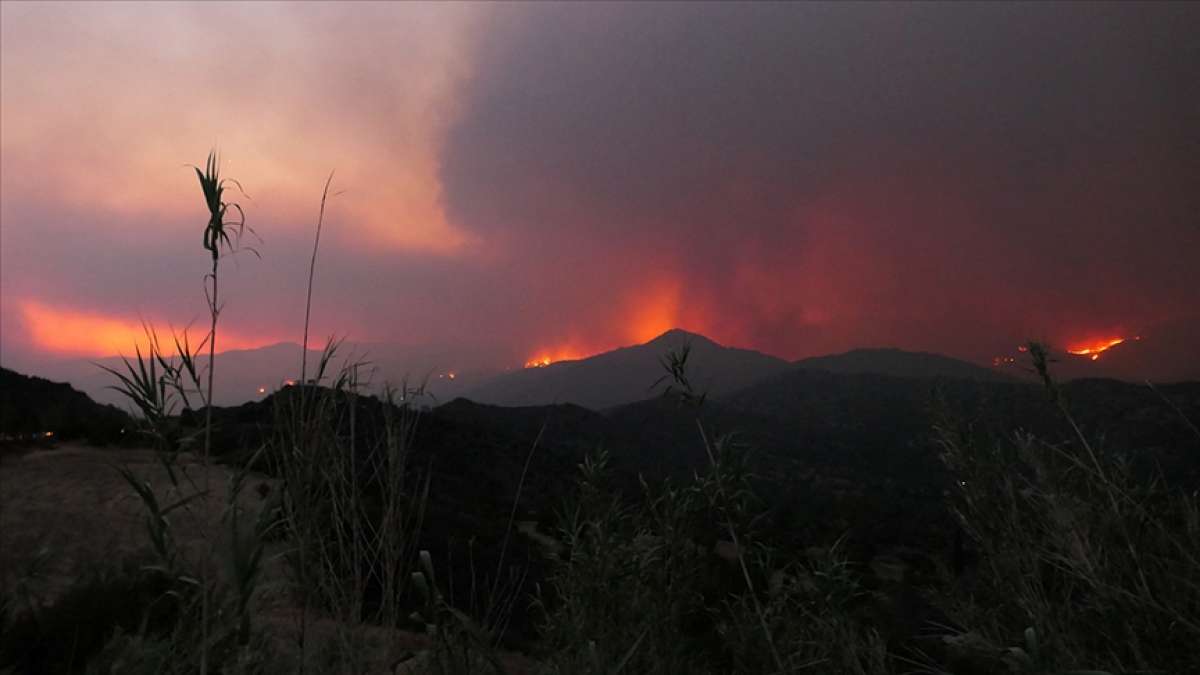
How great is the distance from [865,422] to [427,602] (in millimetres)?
80362

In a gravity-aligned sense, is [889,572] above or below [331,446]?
below

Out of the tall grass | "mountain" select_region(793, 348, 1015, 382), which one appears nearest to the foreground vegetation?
the tall grass

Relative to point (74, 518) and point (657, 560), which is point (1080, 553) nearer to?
point (657, 560)

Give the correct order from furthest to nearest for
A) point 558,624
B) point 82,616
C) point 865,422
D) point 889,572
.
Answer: point 865,422 → point 889,572 → point 82,616 → point 558,624

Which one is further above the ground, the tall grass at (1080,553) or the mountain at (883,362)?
the mountain at (883,362)

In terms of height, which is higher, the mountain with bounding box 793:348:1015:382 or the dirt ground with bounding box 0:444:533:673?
the mountain with bounding box 793:348:1015:382

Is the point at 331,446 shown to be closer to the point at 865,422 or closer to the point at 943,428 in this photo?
the point at 943,428

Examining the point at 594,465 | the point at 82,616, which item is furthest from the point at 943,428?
the point at 82,616

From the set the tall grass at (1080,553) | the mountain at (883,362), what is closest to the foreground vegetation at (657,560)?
the tall grass at (1080,553)

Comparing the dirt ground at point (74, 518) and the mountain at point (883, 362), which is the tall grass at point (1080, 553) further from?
the mountain at point (883, 362)

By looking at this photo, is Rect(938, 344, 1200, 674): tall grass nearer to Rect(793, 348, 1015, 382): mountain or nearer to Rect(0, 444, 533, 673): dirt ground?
Rect(0, 444, 533, 673): dirt ground

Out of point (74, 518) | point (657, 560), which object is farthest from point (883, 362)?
point (657, 560)

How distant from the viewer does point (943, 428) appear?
151 inches

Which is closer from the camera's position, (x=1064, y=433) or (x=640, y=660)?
(x=1064, y=433)
